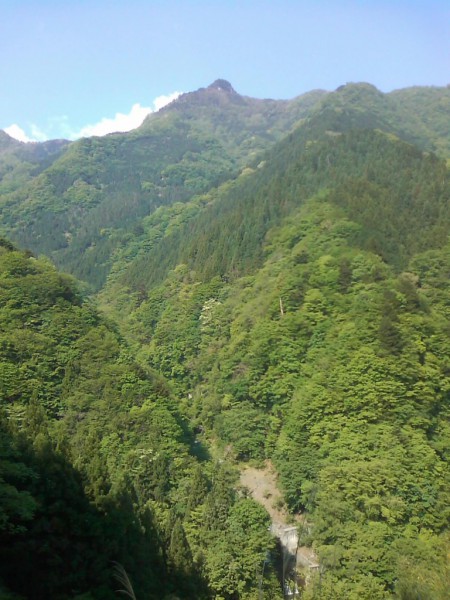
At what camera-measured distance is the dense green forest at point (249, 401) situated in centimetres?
2708

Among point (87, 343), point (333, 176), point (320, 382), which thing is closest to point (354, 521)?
point (320, 382)

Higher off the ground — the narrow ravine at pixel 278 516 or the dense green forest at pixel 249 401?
the dense green forest at pixel 249 401

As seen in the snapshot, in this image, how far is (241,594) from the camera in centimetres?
3706

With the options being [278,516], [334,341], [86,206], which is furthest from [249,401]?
[86,206]

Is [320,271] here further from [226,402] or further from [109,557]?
[109,557]

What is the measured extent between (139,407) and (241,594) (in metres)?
21.7

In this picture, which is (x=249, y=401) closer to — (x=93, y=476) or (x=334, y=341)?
(x=334, y=341)

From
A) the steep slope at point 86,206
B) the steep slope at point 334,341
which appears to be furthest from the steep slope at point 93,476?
the steep slope at point 86,206

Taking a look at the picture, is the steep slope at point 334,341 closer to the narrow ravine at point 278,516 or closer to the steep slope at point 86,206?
the narrow ravine at point 278,516

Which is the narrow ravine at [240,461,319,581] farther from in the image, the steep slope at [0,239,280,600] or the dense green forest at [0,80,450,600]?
the steep slope at [0,239,280,600]

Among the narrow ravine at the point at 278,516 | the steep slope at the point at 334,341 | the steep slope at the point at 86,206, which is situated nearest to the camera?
the steep slope at the point at 334,341

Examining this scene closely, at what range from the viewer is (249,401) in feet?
214

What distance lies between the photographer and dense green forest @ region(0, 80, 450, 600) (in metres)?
27.1

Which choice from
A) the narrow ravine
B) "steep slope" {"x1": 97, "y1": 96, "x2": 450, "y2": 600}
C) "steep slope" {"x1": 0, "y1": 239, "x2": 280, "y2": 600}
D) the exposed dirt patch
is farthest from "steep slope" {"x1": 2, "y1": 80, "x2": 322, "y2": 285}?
the narrow ravine
